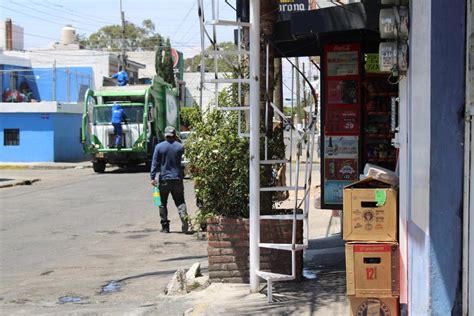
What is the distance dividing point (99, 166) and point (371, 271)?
22.9 m

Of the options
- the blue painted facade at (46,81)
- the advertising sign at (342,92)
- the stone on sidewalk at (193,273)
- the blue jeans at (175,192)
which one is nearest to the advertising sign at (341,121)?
the advertising sign at (342,92)

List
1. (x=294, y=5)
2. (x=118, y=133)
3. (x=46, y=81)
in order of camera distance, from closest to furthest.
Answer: (x=294, y=5), (x=118, y=133), (x=46, y=81)

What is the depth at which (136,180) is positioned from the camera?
74.4 feet

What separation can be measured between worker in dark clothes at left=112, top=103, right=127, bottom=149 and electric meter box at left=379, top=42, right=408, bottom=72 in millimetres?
20755

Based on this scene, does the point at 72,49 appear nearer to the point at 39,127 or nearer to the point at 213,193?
the point at 39,127

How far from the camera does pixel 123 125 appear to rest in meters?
25.7

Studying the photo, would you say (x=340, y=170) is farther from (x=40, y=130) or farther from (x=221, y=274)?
(x=40, y=130)

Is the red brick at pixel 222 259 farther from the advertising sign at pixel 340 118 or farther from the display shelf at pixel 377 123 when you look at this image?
the display shelf at pixel 377 123

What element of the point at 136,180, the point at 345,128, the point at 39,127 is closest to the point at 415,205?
the point at 345,128

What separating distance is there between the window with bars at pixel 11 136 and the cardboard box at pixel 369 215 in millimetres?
30245

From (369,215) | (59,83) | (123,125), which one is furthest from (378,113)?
(59,83)

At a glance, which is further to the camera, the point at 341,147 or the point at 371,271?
the point at 341,147

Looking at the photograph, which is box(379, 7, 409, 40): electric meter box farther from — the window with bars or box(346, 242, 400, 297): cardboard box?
the window with bars

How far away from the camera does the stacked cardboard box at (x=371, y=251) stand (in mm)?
5203
